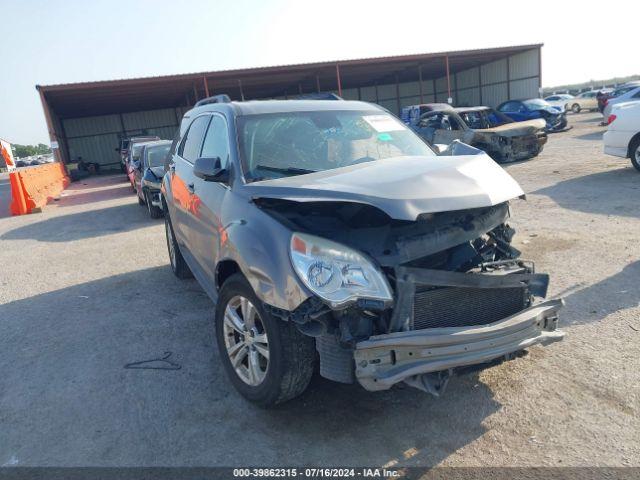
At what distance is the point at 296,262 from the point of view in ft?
8.56

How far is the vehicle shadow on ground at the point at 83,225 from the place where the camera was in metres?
9.70

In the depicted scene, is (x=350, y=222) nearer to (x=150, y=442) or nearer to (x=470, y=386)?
(x=470, y=386)

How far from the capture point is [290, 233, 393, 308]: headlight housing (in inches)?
99.6

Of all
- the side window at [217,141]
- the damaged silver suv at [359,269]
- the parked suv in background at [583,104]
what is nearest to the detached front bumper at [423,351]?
the damaged silver suv at [359,269]

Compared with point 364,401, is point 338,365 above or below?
above

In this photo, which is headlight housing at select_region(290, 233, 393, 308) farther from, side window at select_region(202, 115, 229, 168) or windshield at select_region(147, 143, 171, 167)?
windshield at select_region(147, 143, 171, 167)

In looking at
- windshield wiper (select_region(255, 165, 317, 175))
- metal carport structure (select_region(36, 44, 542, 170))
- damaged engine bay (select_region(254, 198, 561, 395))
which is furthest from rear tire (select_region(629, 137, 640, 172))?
metal carport structure (select_region(36, 44, 542, 170))

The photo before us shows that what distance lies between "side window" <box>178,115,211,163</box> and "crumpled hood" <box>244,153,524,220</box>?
158cm

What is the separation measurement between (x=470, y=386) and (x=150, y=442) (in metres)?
2.05

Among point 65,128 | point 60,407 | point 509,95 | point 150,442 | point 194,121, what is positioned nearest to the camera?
point 150,442

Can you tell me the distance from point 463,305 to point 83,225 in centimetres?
999

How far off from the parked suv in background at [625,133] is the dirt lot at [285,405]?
467 centimetres

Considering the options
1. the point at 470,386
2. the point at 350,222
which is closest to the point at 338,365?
the point at 350,222

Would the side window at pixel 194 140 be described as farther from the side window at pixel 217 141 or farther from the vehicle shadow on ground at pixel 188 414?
the vehicle shadow on ground at pixel 188 414
